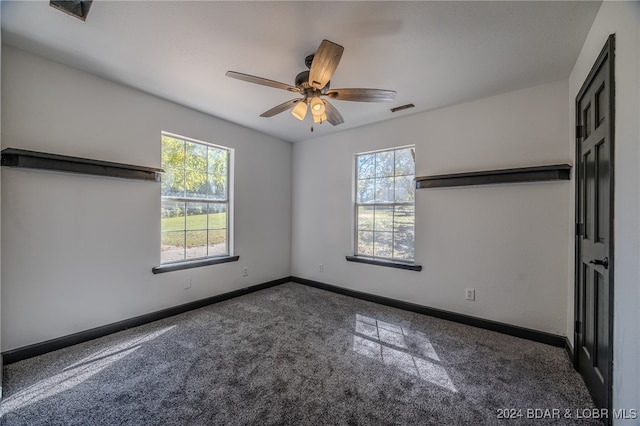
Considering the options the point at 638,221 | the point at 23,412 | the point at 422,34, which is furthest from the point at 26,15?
the point at 638,221

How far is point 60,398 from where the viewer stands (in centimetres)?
165

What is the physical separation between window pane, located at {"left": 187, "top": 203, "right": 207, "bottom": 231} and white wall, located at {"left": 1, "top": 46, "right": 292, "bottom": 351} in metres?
0.41

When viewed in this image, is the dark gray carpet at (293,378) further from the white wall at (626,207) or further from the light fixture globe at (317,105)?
the light fixture globe at (317,105)

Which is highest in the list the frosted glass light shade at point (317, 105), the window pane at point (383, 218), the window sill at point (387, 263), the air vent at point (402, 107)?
the air vent at point (402, 107)

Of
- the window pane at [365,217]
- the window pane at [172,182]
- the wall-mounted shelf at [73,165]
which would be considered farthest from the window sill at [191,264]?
the window pane at [365,217]

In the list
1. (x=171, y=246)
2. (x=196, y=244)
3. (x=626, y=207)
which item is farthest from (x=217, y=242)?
(x=626, y=207)

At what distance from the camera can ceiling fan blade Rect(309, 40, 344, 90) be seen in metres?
1.48

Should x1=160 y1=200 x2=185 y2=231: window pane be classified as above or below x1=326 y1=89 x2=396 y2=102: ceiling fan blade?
below

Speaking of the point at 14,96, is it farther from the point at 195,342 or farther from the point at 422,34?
the point at 422,34

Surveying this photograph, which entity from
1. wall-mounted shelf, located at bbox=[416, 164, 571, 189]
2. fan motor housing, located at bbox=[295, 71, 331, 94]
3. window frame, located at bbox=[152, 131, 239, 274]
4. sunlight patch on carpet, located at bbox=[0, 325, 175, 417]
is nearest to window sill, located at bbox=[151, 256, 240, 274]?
window frame, located at bbox=[152, 131, 239, 274]

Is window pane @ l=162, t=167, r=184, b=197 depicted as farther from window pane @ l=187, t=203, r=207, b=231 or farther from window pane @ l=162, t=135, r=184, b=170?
window pane @ l=187, t=203, r=207, b=231

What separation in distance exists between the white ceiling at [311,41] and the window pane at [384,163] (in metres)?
1.00

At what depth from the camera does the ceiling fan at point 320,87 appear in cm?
159

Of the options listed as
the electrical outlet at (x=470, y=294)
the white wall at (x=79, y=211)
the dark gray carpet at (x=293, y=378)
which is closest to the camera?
the dark gray carpet at (x=293, y=378)
